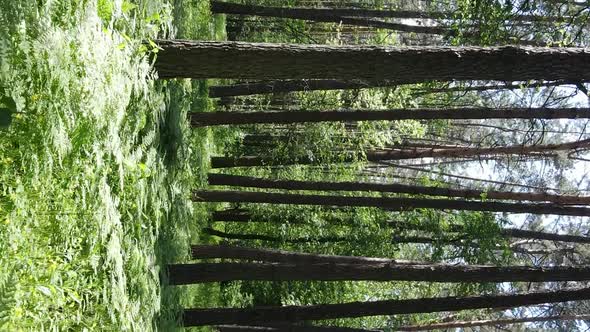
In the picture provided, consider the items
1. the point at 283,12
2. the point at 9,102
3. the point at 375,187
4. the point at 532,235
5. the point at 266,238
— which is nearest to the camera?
the point at 9,102

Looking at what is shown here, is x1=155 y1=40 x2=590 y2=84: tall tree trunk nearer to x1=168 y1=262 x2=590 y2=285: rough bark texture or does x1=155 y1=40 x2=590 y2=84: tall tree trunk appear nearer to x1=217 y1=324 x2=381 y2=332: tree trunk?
x1=168 y1=262 x2=590 y2=285: rough bark texture

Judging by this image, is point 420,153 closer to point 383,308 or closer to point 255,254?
point 255,254

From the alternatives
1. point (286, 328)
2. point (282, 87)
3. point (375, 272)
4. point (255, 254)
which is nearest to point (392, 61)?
point (375, 272)

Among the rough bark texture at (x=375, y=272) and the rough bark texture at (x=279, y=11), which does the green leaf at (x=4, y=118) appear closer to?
the rough bark texture at (x=375, y=272)

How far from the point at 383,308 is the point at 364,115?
10.5ft

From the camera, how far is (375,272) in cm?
788

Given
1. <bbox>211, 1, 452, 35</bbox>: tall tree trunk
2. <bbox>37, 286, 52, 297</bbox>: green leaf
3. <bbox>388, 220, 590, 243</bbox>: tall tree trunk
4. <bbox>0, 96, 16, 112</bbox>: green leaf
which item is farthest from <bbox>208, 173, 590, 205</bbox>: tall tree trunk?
<bbox>0, 96, 16, 112</bbox>: green leaf

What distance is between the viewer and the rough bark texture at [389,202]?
11039mm

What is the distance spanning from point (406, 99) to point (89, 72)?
929 centimetres

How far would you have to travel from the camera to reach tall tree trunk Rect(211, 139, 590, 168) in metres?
11.9

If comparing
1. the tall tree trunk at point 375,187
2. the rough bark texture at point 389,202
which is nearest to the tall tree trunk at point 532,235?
the tall tree trunk at point 375,187

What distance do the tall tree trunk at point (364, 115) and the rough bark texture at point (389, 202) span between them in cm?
221

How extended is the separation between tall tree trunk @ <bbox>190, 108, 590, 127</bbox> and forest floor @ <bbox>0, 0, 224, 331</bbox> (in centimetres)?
171

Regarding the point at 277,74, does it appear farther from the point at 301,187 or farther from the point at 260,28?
the point at 260,28
